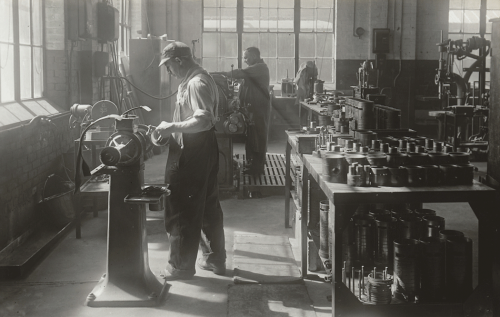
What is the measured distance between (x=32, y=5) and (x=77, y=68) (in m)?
0.82

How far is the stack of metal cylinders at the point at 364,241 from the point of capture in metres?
3.21

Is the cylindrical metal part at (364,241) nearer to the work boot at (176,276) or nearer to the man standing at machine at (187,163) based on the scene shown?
the man standing at machine at (187,163)

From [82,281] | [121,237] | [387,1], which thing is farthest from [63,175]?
[387,1]

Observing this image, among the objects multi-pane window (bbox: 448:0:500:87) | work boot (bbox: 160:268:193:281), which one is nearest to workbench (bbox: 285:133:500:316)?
work boot (bbox: 160:268:193:281)

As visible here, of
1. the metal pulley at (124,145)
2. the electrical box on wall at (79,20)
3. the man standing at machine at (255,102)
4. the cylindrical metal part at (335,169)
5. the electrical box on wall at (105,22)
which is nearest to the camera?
the cylindrical metal part at (335,169)

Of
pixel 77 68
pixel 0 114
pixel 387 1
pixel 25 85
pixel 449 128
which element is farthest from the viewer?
pixel 387 1

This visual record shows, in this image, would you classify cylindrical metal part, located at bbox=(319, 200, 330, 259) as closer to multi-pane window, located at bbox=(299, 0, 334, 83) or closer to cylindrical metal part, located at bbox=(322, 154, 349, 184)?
cylindrical metal part, located at bbox=(322, 154, 349, 184)

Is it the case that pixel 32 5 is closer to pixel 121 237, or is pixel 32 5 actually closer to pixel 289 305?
pixel 121 237

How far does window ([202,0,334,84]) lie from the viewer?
12352 millimetres

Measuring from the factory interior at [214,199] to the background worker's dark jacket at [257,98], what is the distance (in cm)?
2

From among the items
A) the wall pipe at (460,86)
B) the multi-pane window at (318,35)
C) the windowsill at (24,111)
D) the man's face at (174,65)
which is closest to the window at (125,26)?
the multi-pane window at (318,35)

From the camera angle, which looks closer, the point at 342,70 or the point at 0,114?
the point at 0,114

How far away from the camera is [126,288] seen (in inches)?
142

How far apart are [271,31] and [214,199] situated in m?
8.80
